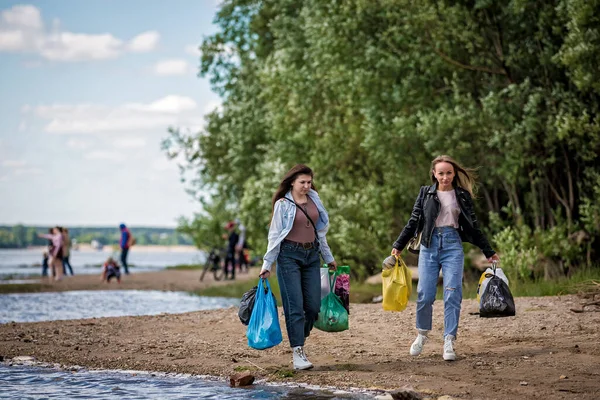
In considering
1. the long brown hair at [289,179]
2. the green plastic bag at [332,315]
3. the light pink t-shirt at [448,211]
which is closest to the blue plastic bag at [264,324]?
the green plastic bag at [332,315]

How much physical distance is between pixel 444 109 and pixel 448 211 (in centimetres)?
1086

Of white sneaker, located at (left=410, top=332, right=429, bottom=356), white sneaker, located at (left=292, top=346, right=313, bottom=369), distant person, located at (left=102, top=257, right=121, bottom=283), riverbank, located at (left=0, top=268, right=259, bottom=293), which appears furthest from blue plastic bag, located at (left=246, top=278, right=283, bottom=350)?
distant person, located at (left=102, top=257, right=121, bottom=283)

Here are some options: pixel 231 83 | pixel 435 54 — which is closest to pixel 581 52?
pixel 435 54

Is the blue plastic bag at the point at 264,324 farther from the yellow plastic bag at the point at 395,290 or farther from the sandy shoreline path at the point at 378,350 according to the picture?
the yellow plastic bag at the point at 395,290

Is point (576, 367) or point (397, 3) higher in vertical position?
point (397, 3)

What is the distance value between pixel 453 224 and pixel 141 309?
12976 millimetres

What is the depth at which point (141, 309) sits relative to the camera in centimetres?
2144

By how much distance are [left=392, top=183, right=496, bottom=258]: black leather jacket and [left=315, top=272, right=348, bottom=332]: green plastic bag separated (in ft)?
2.91

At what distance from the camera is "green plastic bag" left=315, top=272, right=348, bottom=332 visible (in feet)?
32.7

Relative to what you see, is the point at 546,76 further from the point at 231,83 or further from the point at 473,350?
the point at 231,83

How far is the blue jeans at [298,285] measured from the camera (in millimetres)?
9617

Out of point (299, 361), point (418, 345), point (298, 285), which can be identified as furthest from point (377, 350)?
point (298, 285)

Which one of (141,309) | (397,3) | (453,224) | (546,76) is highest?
(397,3)

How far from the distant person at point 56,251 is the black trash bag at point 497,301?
77.2ft
